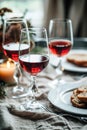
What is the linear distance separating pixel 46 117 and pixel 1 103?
249mm

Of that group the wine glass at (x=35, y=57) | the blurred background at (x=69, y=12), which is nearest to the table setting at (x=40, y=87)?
the wine glass at (x=35, y=57)

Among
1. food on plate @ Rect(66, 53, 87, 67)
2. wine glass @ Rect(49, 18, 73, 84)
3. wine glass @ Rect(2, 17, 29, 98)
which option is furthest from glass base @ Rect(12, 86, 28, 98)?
food on plate @ Rect(66, 53, 87, 67)

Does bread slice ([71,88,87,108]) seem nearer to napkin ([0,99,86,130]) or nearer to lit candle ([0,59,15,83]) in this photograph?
napkin ([0,99,86,130])

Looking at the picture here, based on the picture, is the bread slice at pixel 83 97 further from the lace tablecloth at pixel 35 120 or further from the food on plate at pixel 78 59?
the food on plate at pixel 78 59

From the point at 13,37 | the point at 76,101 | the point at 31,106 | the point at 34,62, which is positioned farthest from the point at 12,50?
the point at 76,101

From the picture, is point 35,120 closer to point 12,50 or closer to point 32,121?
point 32,121

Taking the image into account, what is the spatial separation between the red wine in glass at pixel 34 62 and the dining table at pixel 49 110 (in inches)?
5.0

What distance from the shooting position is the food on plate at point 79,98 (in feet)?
4.36

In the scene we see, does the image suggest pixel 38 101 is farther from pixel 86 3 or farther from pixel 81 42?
pixel 86 3

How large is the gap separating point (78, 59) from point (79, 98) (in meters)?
0.55

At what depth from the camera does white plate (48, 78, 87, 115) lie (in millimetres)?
1315

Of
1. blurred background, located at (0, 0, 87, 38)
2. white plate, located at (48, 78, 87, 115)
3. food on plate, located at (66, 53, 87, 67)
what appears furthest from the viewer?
blurred background, located at (0, 0, 87, 38)

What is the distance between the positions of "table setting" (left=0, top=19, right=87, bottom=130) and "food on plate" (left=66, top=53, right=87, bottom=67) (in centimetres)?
3

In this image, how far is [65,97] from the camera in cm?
149
